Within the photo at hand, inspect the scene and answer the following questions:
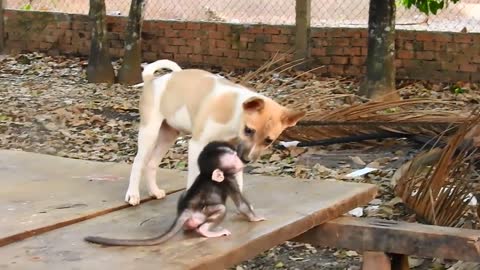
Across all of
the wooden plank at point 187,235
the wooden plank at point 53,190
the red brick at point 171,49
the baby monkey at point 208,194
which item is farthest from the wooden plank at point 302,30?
the baby monkey at point 208,194

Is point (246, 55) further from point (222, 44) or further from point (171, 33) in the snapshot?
point (171, 33)

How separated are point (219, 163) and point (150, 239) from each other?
0.95 ft

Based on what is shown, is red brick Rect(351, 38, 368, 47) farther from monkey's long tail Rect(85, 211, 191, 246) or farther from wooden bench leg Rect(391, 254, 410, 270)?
monkey's long tail Rect(85, 211, 191, 246)

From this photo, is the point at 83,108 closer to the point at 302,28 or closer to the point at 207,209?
the point at 302,28

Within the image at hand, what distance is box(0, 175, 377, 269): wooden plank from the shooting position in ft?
7.55

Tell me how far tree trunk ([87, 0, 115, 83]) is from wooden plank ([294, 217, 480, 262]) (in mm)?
5821

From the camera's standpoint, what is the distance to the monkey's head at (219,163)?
99.1 inches

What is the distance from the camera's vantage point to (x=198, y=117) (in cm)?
283

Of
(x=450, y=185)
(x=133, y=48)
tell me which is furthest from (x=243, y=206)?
(x=133, y=48)

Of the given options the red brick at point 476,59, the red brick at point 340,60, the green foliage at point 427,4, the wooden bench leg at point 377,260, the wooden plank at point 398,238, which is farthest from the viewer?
the red brick at point 340,60

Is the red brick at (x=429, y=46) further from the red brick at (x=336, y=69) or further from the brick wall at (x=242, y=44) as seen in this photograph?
the red brick at (x=336, y=69)

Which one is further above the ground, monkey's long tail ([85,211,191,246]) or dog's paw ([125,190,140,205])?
monkey's long tail ([85,211,191,246])

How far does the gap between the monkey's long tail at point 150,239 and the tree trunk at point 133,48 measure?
6220 mm

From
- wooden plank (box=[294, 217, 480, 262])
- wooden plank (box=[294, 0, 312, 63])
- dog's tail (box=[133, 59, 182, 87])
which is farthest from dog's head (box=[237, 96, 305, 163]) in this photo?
wooden plank (box=[294, 0, 312, 63])
